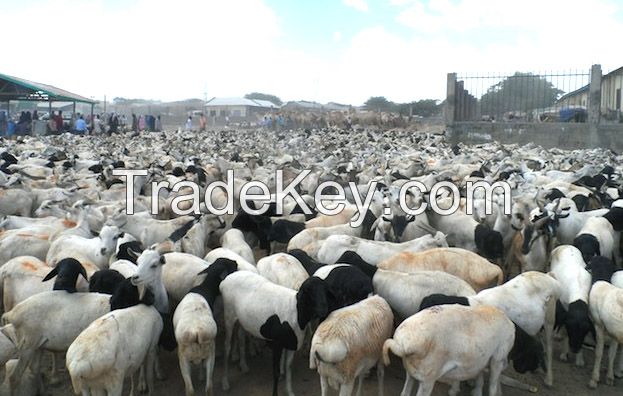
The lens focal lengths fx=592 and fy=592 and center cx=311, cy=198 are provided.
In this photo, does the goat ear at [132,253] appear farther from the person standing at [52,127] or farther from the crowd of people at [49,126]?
the person standing at [52,127]

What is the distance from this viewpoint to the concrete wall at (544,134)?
70.5 ft

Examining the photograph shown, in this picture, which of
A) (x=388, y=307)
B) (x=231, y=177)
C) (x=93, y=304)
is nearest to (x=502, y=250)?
(x=388, y=307)

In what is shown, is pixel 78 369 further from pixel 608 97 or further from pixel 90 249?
pixel 608 97

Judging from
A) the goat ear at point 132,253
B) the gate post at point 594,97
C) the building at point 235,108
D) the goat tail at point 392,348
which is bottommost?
the goat tail at point 392,348

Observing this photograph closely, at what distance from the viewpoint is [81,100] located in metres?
38.6

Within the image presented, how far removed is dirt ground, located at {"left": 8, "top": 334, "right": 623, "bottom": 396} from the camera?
5820mm

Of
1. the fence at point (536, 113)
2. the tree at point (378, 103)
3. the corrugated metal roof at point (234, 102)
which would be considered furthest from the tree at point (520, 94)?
the corrugated metal roof at point (234, 102)

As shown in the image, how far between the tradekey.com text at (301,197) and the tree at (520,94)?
Answer: 13848 millimetres

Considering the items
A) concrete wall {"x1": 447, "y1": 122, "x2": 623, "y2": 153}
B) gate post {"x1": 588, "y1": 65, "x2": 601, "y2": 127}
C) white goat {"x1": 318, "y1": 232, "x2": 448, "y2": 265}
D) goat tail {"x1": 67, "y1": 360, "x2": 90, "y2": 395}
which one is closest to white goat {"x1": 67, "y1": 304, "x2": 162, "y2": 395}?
goat tail {"x1": 67, "y1": 360, "x2": 90, "y2": 395}

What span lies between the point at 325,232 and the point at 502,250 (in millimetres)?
2462

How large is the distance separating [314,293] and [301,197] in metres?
5.41

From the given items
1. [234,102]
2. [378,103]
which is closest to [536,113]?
[378,103]

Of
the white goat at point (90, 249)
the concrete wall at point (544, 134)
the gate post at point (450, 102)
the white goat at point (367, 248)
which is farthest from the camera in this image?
the gate post at point (450, 102)

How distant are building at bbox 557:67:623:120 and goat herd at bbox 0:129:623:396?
15.9 m
